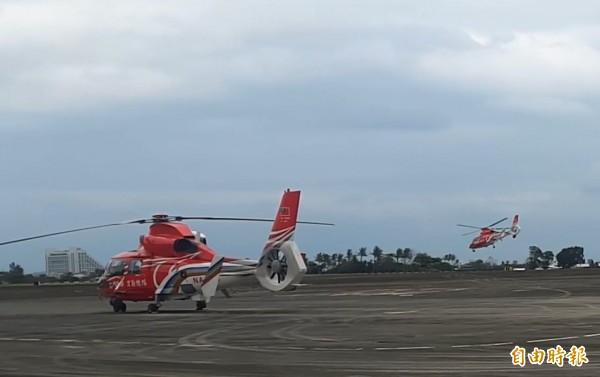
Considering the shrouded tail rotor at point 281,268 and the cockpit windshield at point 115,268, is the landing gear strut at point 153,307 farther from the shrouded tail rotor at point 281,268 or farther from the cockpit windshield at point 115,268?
the shrouded tail rotor at point 281,268

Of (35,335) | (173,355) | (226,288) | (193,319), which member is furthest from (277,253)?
(173,355)

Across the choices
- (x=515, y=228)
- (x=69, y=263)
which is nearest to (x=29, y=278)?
(x=69, y=263)

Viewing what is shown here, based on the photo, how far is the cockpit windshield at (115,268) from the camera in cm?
4059

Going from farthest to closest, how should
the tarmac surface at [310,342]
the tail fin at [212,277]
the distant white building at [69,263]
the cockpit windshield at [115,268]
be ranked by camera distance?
the distant white building at [69,263]
the cockpit windshield at [115,268]
the tail fin at [212,277]
the tarmac surface at [310,342]

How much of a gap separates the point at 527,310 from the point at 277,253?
395 inches

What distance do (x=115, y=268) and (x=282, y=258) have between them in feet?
23.4

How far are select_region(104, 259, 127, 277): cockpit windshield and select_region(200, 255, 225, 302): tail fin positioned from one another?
368cm

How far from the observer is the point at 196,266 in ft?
128

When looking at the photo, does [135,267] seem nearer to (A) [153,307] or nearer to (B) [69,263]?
(A) [153,307]

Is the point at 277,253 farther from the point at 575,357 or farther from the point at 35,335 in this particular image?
the point at 575,357

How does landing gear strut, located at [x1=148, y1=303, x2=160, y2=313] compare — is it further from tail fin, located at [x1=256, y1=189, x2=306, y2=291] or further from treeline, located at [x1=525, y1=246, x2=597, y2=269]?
treeline, located at [x1=525, y1=246, x2=597, y2=269]

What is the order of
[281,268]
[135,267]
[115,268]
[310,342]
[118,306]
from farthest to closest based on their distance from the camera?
1. [118,306]
2. [115,268]
3. [135,267]
4. [281,268]
5. [310,342]

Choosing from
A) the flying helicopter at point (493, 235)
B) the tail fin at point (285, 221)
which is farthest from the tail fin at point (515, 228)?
the tail fin at point (285, 221)

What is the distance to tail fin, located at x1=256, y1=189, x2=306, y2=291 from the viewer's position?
38000 mm
